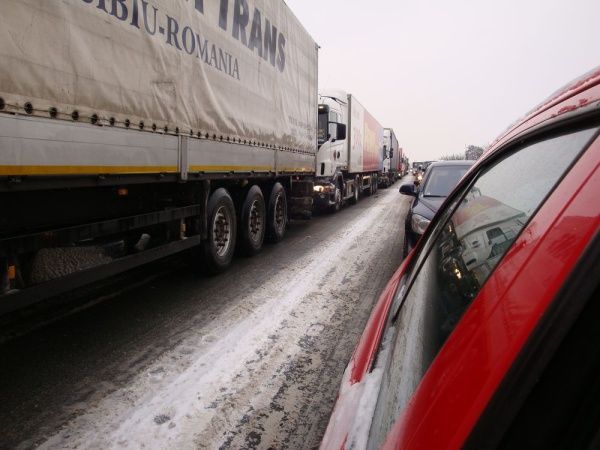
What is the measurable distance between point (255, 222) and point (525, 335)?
7049mm

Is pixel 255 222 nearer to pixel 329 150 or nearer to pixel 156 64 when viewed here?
pixel 156 64

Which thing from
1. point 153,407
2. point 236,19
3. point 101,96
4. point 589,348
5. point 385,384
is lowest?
point 153,407

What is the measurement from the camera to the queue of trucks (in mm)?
3070

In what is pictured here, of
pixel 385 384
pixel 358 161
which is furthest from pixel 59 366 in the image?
pixel 358 161

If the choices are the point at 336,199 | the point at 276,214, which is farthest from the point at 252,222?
the point at 336,199

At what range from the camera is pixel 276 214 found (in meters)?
8.70

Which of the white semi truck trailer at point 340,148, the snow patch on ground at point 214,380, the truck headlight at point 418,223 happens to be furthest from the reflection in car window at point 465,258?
the white semi truck trailer at point 340,148

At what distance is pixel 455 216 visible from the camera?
6.53 feet

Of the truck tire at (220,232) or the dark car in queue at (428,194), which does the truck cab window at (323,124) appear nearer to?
the dark car in queue at (428,194)

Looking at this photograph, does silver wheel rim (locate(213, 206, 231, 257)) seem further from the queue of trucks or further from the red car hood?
the red car hood

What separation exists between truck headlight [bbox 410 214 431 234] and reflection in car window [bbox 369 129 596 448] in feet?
12.1

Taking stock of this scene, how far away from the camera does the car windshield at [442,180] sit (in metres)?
6.90

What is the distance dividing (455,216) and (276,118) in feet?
21.3

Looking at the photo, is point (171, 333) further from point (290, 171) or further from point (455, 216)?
point (290, 171)
